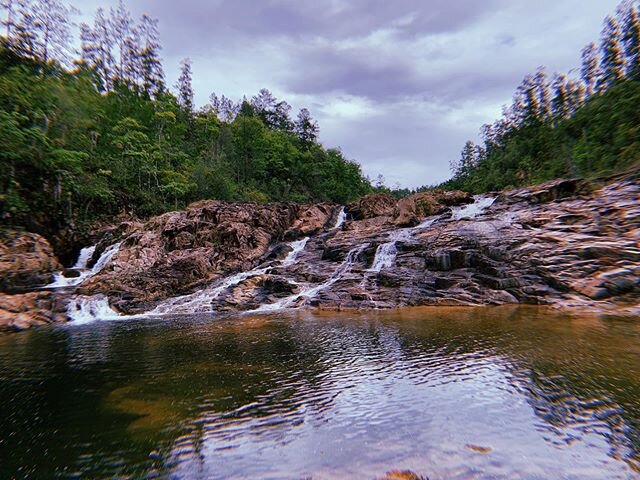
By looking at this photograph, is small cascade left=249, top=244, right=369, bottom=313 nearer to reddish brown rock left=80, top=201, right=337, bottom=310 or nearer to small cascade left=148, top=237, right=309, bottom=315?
small cascade left=148, top=237, right=309, bottom=315

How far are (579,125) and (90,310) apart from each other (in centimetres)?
6765

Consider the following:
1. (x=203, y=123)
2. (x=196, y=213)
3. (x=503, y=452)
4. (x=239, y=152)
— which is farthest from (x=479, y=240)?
(x=203, y=123)

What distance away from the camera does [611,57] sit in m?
53.9

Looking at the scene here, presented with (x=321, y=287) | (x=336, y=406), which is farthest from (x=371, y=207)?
(x=336, y=406)

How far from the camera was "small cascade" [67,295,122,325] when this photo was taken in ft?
57.9

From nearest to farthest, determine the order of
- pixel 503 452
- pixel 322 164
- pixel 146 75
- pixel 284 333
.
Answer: pixel 503 452 < pixel 284 333 < pixel 146 75 < pixel 322 164

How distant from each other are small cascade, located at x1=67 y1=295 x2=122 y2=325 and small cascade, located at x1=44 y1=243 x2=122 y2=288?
3377 mm

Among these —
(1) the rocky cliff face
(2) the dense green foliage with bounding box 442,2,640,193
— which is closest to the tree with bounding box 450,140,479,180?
(2) the dense green foliage with bounding box 442,2,640,193

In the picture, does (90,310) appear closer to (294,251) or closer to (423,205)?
(294,251)

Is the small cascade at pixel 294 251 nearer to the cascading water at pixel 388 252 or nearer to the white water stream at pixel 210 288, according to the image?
the white water stream at pixel 210 288

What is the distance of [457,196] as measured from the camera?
108 ft

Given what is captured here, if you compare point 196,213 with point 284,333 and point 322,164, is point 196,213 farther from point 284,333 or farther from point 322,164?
point 322,164

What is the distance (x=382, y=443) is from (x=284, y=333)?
308 inches

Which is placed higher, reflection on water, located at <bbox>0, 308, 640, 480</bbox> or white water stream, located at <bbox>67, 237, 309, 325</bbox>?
white water stream, located at <bbox>67, 237, 309, 325</bbox>
